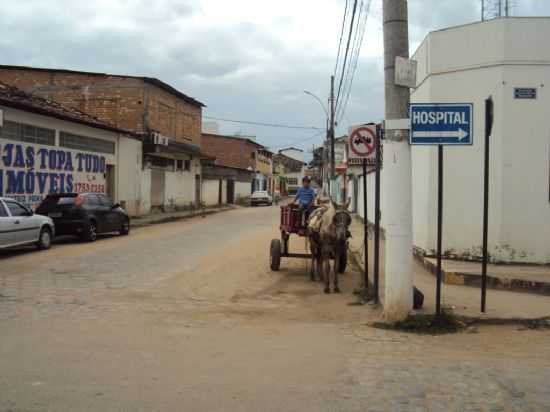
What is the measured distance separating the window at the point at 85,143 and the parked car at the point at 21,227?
273 inches

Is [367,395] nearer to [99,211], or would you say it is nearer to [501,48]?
[501,48]

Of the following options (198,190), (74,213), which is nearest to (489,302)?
(74,213)

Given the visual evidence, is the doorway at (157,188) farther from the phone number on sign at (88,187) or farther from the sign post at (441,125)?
the sign post at (441,125)

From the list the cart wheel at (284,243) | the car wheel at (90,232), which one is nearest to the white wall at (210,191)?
the car wheel at (90,232)

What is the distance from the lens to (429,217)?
12.1 meters

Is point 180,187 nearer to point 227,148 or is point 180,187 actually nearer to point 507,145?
point 507,145

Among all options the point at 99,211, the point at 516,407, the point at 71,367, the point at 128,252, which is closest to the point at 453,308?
the point at 516,407

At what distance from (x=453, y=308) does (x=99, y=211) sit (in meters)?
13.4

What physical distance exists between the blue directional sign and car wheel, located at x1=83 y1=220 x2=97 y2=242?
12.8 metres

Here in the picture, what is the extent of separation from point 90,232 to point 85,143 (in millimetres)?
7020

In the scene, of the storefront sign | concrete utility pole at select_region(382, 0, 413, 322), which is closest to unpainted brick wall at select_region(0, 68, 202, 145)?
the storefront sign

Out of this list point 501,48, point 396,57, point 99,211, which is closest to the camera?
point 396,57

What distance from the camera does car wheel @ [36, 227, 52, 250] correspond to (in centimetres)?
1555

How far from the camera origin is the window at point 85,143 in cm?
2212
